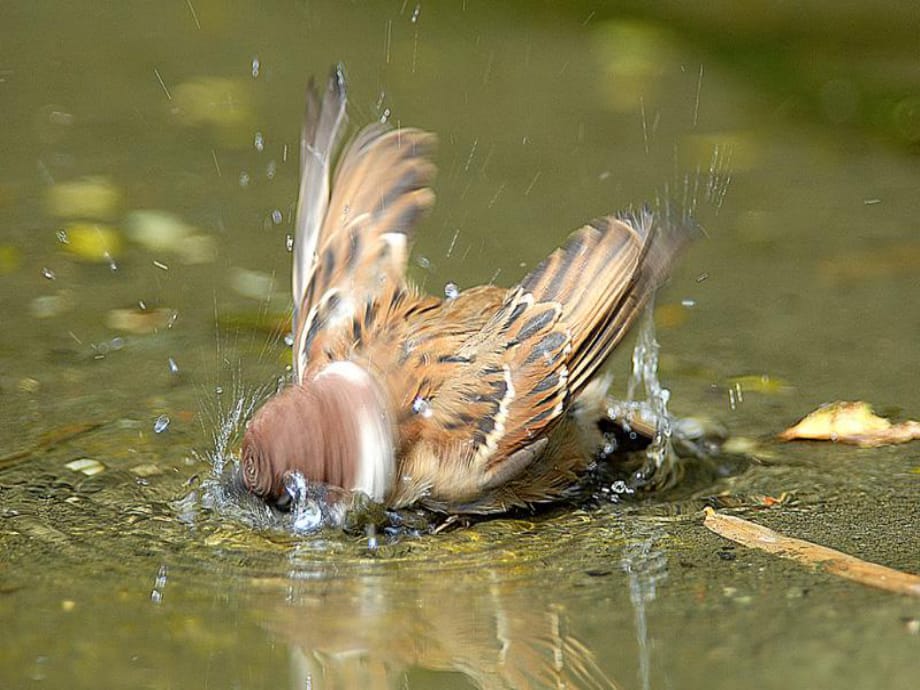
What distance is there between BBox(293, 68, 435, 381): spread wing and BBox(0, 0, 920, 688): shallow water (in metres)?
0.31

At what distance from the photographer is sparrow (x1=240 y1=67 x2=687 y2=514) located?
3.61 m

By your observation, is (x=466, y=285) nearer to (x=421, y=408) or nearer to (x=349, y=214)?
(x=349, y=214)

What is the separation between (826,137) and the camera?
20.8 feet

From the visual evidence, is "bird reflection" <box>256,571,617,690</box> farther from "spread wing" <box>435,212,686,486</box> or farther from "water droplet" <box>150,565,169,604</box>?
"spread wing" <box>435,212,686,486</box>

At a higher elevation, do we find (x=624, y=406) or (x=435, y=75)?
(x=435, y=75)

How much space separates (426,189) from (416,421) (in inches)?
39.5

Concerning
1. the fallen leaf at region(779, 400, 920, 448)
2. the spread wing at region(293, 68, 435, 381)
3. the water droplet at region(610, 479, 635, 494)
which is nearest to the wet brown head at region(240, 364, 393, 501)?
the spread wing at region(293, 68, 435, 381)

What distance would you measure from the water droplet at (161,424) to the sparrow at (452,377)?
0.37 m

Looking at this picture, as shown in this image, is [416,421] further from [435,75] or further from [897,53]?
[897,53]

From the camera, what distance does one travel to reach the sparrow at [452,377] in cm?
361

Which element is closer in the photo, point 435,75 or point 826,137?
point 826,137

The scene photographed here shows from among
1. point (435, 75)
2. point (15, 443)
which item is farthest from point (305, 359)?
point (435, 75)

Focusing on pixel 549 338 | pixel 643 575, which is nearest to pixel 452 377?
pixel 549 338

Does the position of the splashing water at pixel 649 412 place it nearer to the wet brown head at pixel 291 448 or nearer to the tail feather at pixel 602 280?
the tail feather at pixel 602 280
